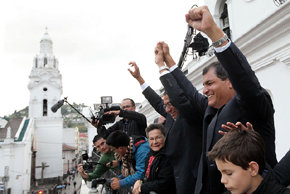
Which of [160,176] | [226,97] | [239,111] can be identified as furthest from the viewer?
[160,176]

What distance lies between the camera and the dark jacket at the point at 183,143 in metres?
2.29

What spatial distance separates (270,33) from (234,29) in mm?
2850

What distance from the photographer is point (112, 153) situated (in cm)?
453

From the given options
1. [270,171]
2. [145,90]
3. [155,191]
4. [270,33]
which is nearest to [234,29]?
[270,33]

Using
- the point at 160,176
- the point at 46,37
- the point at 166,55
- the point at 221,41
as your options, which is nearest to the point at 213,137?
the point at 221,41

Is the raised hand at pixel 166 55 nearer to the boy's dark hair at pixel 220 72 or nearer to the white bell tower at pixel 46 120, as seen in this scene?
the boy's dark hair at pixel 220 72

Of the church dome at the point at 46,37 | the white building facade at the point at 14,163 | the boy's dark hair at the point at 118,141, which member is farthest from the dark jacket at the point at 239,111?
the church dome at the point at 46,37

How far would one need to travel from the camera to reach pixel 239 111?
5.74 ft

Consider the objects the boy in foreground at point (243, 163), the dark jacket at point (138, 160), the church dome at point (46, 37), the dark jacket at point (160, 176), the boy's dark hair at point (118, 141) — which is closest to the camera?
the boy in foreground at point (243, 163)

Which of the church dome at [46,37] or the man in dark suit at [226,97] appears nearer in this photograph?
the man in dark suit at [226,97]

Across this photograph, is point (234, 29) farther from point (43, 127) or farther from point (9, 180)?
point (43, 127)

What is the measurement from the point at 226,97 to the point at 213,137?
1.18 ft

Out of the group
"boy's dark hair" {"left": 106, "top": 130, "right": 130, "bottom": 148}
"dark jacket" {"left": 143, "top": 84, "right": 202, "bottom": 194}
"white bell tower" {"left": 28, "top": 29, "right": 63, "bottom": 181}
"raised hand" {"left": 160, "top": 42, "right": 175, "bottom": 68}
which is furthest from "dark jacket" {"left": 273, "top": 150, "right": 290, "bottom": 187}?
"white bell tower" {"left": 28, "top": 29, "right": 63, "bottom": 181}

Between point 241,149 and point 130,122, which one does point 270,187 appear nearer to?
point 241,149
